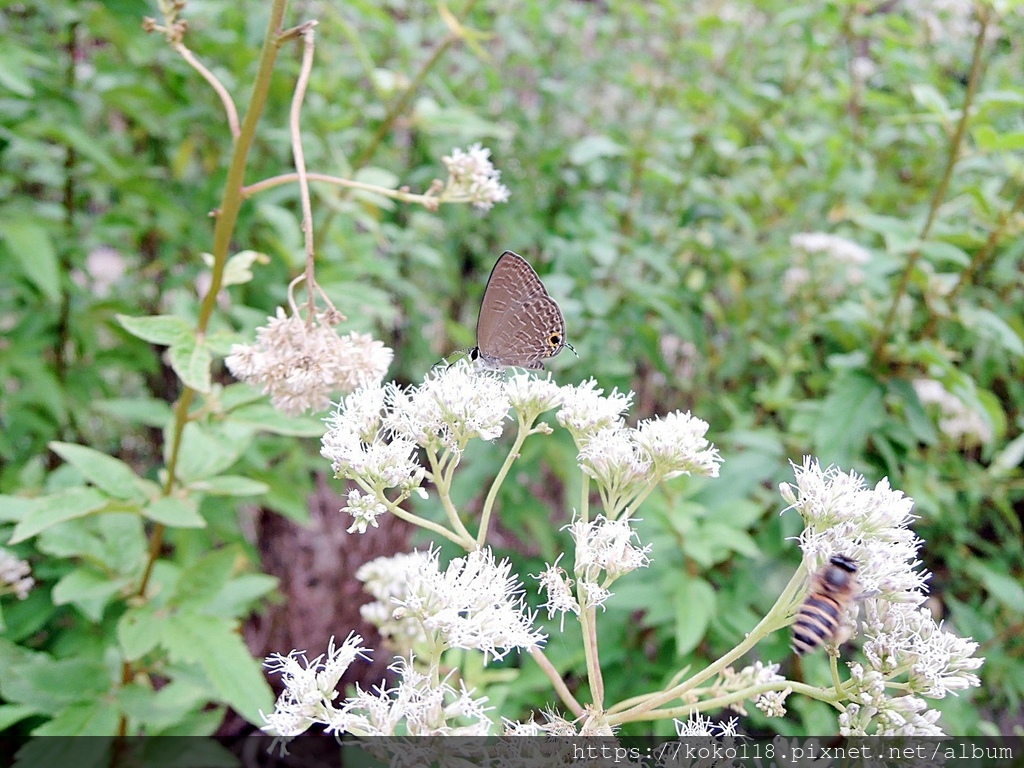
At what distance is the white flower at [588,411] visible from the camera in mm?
1034

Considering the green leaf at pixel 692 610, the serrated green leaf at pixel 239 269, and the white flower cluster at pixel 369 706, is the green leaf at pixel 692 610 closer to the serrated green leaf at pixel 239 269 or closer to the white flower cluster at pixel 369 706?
the white flower cluster at pixel 369 706

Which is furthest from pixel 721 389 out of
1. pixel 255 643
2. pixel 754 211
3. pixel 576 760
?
pixel 576 760

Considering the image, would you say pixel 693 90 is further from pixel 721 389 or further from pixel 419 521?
pixel 419 521

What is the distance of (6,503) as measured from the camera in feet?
4.31

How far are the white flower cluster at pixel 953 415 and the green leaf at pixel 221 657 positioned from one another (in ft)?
6.07

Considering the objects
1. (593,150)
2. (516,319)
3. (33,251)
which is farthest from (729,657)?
(593,150)

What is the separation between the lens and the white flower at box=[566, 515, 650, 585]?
0.92 metres

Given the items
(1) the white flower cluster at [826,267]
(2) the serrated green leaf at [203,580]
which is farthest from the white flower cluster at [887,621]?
(1) the white flower cluster at [826,267]

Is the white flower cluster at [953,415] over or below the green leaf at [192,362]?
below

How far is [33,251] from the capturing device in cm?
177

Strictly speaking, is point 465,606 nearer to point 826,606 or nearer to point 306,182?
point 826,606

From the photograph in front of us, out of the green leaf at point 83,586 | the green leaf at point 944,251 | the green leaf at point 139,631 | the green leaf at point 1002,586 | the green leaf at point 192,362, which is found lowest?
the green leaf at point 1002,586

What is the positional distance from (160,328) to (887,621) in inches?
43.0

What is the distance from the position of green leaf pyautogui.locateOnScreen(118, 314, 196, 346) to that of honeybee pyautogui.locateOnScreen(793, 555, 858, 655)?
3.13ft
